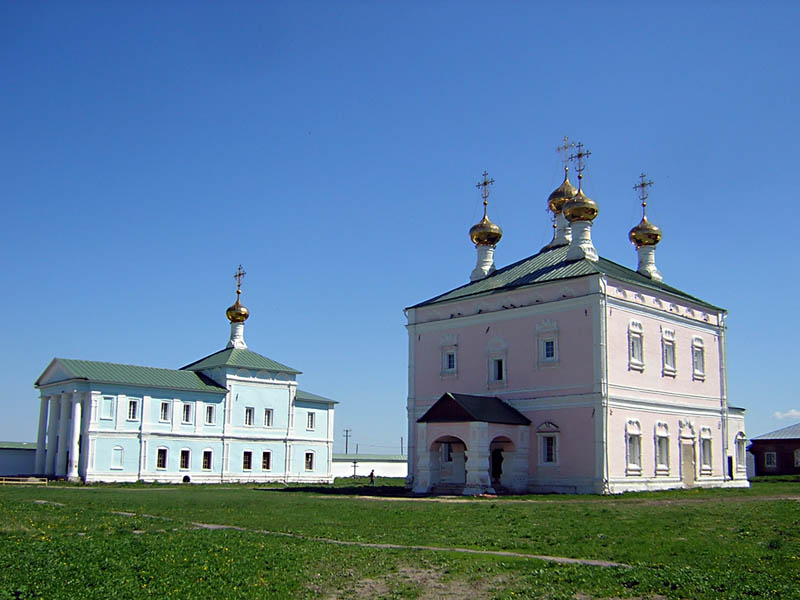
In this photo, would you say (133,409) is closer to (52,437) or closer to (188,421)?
(188,421)

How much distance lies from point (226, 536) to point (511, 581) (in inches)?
221

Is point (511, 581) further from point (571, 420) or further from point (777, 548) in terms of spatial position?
point (571, 420)

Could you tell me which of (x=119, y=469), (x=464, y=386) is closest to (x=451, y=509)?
(x=464, y=386)

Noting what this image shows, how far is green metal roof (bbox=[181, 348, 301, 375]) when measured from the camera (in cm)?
4662

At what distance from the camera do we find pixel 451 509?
69.2 ft

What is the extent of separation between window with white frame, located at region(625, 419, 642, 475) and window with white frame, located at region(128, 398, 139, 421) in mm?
24451

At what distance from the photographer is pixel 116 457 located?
1582 inches

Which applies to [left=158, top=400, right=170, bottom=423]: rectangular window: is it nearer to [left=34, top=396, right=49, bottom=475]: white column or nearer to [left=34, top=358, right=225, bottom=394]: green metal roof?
[left=34, top=358, right=225, bottom=394]: green metal roof

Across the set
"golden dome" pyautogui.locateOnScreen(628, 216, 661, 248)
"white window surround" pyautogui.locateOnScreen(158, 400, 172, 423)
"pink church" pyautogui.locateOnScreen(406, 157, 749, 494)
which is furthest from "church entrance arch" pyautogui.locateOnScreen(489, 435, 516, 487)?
"white window surround" pyautogui.locateOnScreen(158, 400, 172, 423)

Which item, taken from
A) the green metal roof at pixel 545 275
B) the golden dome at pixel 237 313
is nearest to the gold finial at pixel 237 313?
the golden dome at pixel 237 313

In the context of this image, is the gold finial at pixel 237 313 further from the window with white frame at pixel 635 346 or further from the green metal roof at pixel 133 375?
the window with white frame at pixel 635 346

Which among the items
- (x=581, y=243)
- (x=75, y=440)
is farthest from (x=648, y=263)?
(x=75, y=440)

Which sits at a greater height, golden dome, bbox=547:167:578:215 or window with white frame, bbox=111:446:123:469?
golden dome, bbox=547:167:578:215

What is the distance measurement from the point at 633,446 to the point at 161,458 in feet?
78.8
